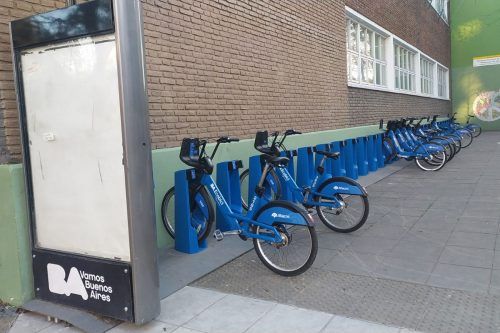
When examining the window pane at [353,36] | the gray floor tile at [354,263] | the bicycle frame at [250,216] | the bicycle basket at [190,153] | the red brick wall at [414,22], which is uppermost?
the red brick wall at [414,22]

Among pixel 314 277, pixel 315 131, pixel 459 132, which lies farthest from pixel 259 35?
pixel 459 132

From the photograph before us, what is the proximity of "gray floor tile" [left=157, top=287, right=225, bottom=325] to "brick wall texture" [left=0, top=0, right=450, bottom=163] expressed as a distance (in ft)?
5.64

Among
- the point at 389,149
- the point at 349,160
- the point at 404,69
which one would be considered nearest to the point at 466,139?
the point at 404,69

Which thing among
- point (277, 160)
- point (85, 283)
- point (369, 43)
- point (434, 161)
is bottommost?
point (85, 283)

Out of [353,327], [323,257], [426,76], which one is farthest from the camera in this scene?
[426,76]

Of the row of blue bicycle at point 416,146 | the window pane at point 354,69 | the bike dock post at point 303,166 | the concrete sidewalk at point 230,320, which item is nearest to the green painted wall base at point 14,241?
the concrete sidewalk at point 230,320

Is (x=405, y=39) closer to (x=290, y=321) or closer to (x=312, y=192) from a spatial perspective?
(x=312, y=192)

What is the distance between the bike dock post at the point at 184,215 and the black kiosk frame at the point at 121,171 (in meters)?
1.44

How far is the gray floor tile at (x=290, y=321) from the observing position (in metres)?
3.14

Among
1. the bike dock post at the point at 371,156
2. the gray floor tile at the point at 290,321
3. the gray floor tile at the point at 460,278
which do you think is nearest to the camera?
the gray floor tile at the point at 290,321

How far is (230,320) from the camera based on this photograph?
333 cm

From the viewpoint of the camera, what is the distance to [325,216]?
18.2 ft

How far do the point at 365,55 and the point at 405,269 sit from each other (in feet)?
32.3

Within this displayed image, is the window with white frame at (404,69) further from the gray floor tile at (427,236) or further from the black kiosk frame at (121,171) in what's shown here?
the black kiosk frame at (121,171)
